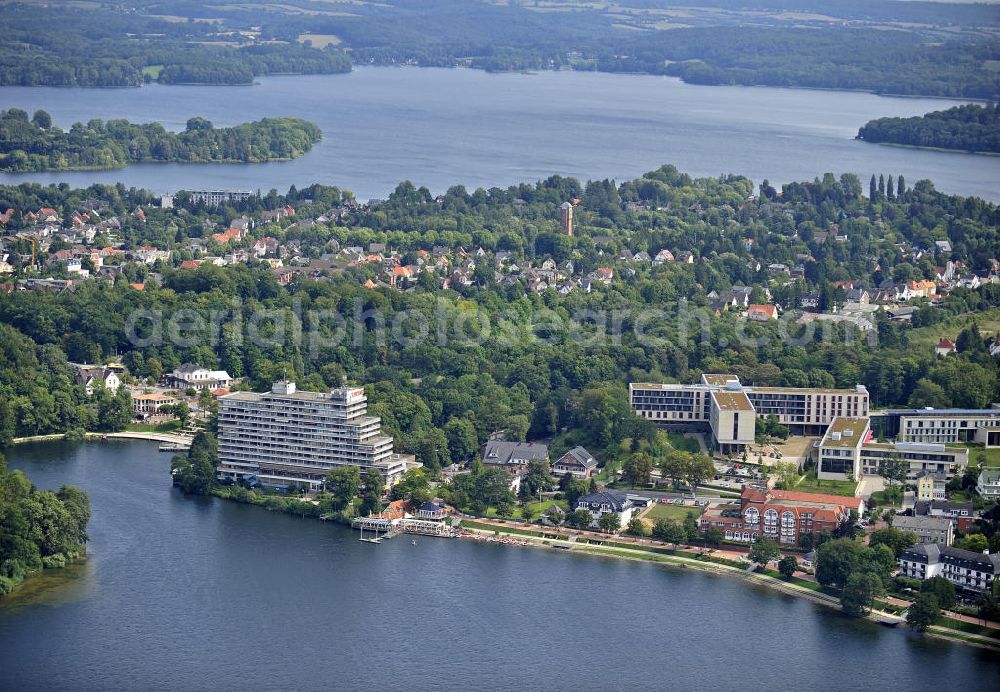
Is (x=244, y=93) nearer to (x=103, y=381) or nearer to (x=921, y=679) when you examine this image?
(x=103, y=381)

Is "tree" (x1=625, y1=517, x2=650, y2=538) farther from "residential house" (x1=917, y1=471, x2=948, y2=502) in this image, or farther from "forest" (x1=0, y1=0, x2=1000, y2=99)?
"forest" (x1=0, y1=0, x2=1000, y2=99)

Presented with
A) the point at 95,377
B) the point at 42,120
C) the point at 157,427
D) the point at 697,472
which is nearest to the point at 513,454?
the point at 697,472

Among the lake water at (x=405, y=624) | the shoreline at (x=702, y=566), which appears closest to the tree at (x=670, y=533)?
the shoreline at (x=702, y=566)

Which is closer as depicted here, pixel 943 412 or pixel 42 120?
pixel 943 412

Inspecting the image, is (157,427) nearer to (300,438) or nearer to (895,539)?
(300,438)

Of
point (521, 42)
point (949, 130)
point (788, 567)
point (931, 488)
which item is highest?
point (521, 42)

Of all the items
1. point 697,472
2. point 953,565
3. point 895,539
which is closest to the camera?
point 953,565
